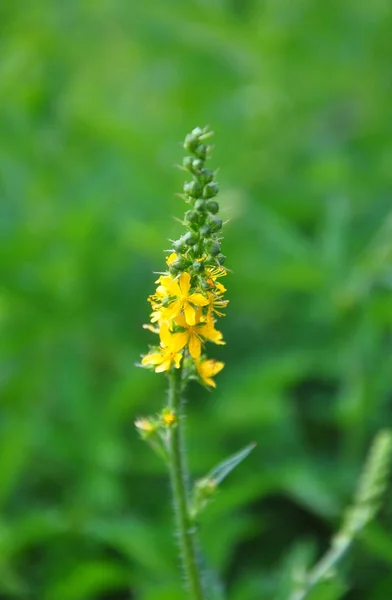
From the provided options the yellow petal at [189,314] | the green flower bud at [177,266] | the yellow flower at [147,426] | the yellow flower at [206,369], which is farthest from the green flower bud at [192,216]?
the yellow flower at [147,426]

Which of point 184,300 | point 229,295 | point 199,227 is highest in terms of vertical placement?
point 229,295

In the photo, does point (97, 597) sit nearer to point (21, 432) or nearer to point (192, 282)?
point (21, 432)

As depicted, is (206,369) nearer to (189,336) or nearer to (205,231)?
(189,336)

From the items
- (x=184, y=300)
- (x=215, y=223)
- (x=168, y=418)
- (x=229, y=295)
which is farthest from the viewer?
(x=229, y=295)

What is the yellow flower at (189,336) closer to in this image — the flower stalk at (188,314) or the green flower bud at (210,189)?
the flower stalk at (188,314)

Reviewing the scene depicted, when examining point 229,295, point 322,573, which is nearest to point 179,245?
point 322,573

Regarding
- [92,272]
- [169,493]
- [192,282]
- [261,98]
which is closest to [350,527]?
[192,282]
